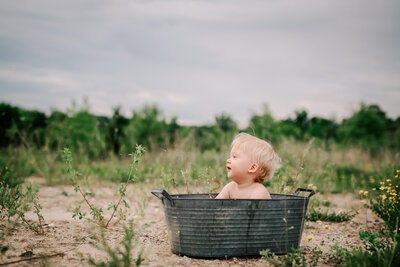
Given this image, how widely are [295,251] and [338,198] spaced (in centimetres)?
428

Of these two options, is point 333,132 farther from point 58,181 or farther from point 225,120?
point 58,181

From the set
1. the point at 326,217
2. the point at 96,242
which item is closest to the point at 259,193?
the point at 96,242

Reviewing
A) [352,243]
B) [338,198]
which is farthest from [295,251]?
[338,198]

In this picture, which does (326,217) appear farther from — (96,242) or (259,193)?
(96,242)

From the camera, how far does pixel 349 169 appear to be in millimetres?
10227

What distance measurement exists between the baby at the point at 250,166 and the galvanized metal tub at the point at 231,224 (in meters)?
0.27

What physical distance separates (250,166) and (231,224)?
0.55 m

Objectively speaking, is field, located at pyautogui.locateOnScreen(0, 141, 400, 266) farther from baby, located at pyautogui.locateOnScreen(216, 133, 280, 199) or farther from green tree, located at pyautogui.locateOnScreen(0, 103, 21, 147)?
green tree, located at pyautogui.locateOnScreen(0, 103, 21, 147)

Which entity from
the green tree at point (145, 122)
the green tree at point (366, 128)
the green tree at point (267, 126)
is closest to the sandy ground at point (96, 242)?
the green tree at point (267, 126)

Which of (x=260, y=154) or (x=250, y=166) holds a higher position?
(x=260, y=154)

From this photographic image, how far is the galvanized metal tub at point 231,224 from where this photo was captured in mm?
2420

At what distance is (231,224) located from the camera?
2434 millimetres

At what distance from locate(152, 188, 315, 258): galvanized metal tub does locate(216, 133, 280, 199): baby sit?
266mm

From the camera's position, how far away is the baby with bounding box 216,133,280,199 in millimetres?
2760
